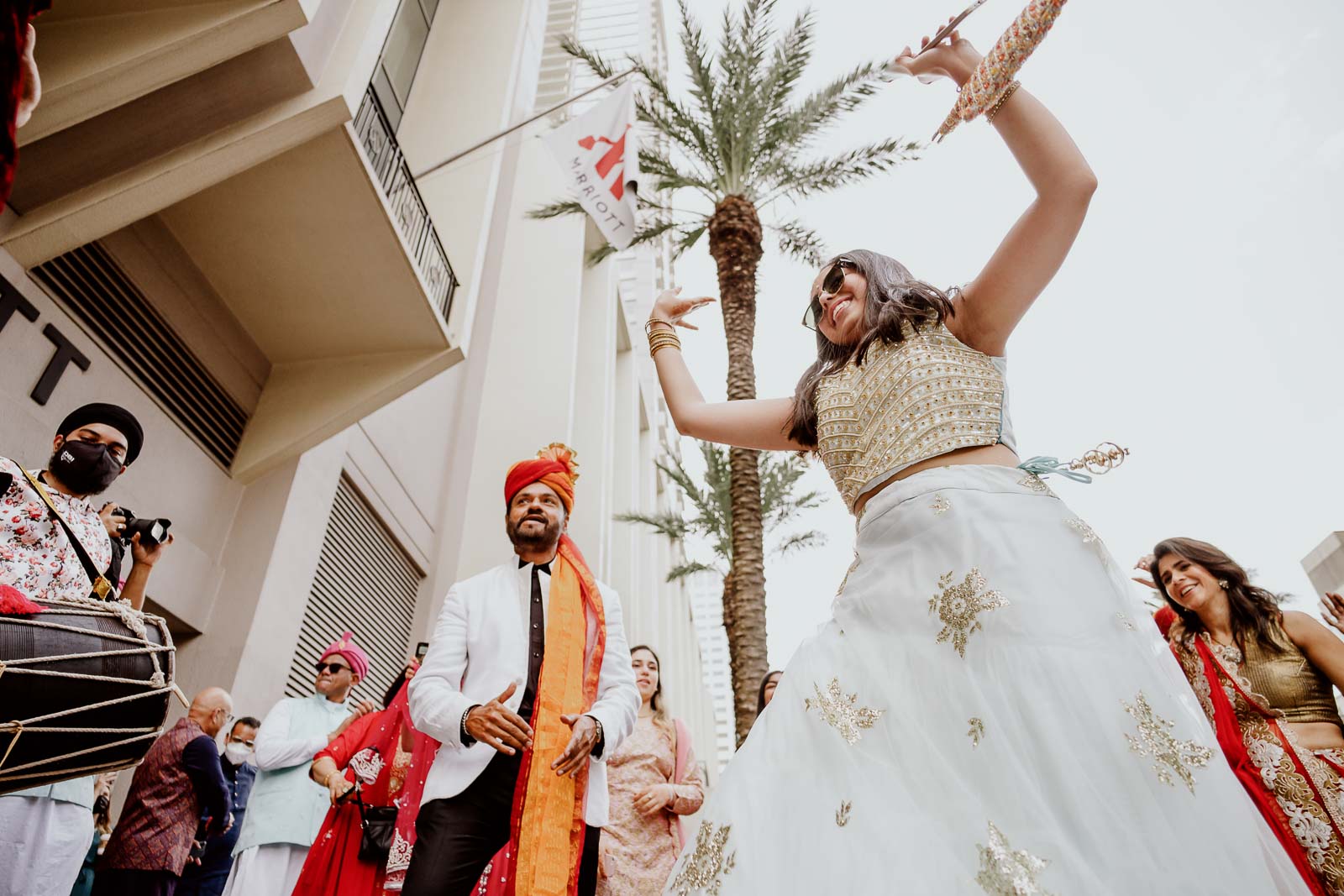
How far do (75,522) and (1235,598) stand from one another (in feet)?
15.9

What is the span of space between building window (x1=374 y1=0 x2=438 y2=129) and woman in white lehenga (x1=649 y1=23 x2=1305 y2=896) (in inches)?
419

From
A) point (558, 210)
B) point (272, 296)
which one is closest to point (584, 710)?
point (272, 296)

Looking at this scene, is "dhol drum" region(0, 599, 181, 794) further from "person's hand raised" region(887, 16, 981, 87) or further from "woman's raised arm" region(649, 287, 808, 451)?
"person's hand raised" region(887, 16, 981, 87)

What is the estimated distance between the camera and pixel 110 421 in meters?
3.48

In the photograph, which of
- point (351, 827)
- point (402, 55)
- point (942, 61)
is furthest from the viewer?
point (402, 55)

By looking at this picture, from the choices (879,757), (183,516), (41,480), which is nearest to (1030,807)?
(879,757)

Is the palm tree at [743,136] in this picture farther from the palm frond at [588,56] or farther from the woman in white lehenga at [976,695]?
the woman in white lehenga at [976,695]

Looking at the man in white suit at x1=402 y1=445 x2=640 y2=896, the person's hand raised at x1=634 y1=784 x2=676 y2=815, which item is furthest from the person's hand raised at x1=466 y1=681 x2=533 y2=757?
the person's hand raised at x1=634 y1=784 x2=676 y2=815

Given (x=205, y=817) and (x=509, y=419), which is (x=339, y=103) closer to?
(x=205, y=817)

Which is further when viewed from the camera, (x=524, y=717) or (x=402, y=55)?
(x=402, y=55)

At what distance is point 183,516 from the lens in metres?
6.70

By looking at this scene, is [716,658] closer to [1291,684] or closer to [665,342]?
[1291,684]

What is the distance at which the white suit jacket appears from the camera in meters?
2.59

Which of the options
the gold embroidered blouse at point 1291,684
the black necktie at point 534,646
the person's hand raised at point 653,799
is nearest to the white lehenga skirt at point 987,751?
the black necktie at point 534,646
